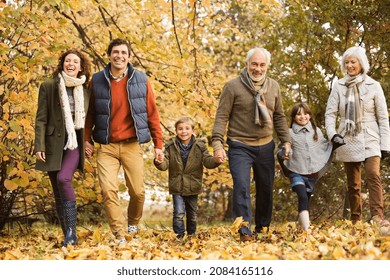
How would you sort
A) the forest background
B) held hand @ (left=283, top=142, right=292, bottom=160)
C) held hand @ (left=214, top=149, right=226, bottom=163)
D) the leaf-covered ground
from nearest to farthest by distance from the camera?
1. the leaf-covered ground
2. held hand @ (left=214, top=149, right=226, bottom=163)
3. held hand @ (left=283, top=142, right=292, bottom=160)
4. the forest background

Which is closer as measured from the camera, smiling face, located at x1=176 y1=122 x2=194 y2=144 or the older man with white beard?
the older man with white beard

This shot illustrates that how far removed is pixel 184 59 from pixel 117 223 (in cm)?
339

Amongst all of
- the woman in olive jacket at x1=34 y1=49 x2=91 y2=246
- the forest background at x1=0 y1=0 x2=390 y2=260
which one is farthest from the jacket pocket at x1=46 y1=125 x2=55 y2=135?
the forest background at x1=0 y1=0 x2=390 y2=260

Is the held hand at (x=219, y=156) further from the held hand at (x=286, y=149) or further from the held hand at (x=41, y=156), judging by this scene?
the held hand at (x=41, y=156)

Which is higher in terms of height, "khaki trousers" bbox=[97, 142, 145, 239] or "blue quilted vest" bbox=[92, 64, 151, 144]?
"blue quilted vest" bbox=[92, 64, 151, 144]

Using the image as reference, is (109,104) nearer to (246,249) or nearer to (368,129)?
(246,249)

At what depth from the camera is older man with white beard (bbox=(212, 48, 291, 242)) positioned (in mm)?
6512

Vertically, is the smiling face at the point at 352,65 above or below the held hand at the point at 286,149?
above

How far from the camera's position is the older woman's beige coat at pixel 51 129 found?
239 inches

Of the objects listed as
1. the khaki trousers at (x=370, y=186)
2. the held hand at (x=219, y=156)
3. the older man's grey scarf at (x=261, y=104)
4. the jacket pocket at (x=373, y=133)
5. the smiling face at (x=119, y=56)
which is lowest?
the khaki trousers at (x=370, y=186)

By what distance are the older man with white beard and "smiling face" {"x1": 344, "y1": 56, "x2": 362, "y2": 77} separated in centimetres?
97

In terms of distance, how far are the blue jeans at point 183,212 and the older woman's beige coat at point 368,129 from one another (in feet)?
5.88

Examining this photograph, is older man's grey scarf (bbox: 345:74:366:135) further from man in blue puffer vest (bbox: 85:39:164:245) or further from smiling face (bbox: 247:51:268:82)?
man in blue puffer vest (bbox: 85:39:164:245)

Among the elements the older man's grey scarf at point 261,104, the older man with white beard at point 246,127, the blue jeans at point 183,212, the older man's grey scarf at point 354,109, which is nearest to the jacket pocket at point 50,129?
the older man with white beard at point 246,127
